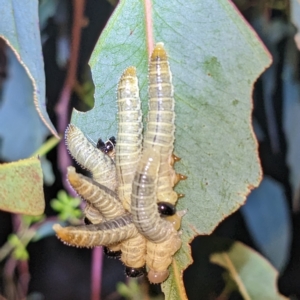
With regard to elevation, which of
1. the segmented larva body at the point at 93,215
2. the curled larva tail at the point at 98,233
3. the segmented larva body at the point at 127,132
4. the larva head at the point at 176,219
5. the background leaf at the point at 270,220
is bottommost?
the background leaf at the point at 270,220

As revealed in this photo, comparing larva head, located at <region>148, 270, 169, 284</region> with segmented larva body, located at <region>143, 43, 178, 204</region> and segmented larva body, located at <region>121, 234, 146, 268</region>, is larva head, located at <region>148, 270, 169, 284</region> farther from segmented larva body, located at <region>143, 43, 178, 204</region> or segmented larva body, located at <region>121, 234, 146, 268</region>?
segmented larva body, located at <region>143, 43, 178, 204</region>

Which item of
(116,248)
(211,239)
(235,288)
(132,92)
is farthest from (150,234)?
(235,288)

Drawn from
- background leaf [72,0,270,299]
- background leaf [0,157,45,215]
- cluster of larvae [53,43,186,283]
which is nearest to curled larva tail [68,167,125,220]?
cluster of larvae [53,43,186,283]

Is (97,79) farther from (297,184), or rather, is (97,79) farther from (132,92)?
(297,184)

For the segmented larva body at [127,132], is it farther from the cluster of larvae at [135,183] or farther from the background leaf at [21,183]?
the background leaf at [21,183]

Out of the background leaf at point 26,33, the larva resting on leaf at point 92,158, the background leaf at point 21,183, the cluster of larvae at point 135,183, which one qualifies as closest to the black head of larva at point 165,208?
the cluster of larvae at point 135,183

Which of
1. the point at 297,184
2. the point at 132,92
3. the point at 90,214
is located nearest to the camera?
the point at 132,92

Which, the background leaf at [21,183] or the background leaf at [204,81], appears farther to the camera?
the background leaf at [21,183]
